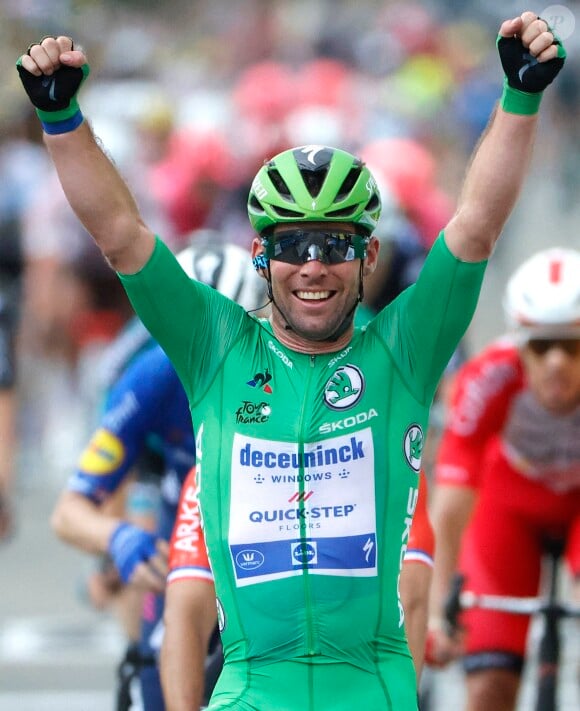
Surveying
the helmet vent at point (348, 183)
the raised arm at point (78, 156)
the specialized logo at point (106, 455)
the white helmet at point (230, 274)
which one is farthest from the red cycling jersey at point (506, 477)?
the raised arm at point (78, 156)

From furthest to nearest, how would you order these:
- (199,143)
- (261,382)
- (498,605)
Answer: (199,143)
(498,605)
(261,382)

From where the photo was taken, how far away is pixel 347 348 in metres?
5.40

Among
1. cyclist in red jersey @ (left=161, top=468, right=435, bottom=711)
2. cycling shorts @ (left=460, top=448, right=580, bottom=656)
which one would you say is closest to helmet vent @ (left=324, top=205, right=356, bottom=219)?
cyclist in red jersey @ (left=161, top=468, right=435, bottom=711)

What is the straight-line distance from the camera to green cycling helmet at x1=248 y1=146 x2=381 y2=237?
5379mm

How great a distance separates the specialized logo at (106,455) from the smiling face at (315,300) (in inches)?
65.3

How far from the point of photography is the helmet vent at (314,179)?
17.7 ft

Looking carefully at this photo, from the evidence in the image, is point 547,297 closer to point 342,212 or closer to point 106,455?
point 106,455

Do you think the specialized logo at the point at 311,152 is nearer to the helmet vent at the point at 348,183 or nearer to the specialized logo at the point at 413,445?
the helmet vent at the point at 348,183

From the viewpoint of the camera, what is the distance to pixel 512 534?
8227 millimetres

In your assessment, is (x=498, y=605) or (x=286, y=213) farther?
(x=498, y=605)

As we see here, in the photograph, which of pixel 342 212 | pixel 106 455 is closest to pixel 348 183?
pixel 342 212

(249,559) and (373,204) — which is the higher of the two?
(373,204)

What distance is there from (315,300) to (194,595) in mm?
1293

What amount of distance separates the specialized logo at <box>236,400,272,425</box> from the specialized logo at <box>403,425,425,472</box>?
1.20 feet
